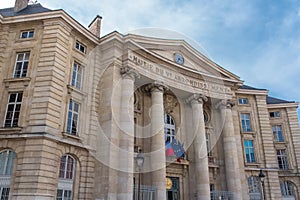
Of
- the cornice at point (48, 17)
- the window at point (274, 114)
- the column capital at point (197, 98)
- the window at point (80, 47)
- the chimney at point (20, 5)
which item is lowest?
the column capital at point (197, 98)

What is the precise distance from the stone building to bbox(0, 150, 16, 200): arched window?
53 mm

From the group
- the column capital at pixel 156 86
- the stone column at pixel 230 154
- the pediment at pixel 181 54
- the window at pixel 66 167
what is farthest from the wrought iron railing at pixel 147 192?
the pediment at pixel 181 54

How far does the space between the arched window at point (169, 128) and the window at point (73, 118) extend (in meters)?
8.15

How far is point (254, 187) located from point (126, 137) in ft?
48.6

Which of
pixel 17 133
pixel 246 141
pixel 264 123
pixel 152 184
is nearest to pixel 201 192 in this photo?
pixel 152 184

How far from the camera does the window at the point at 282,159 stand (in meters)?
30.8

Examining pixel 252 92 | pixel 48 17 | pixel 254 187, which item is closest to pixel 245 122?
pixel 252 92

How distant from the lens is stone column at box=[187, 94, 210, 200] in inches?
846

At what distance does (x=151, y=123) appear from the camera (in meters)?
21.2

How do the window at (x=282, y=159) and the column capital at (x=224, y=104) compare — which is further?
the window at (x=282, y=159)

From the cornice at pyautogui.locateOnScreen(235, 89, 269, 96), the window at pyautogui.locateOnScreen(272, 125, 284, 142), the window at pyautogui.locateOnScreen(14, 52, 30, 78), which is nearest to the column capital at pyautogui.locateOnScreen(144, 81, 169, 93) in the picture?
the window at pyautogui.locateOnScreen(14, 52, 30, 78)

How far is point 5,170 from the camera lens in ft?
49.7

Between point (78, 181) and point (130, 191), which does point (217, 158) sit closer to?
point (130, 191)

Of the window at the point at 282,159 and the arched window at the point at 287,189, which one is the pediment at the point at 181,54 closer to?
the window at the point at 282,159
